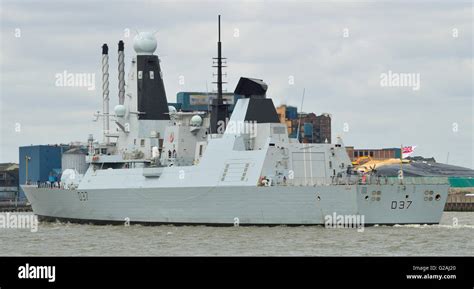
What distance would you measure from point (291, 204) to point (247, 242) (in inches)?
231

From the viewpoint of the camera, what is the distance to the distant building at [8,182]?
101m

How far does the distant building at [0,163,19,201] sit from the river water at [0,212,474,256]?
60177 mm

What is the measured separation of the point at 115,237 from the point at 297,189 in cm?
724

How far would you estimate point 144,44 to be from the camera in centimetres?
5019

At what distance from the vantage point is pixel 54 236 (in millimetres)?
40094
